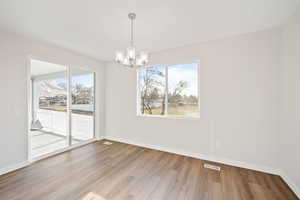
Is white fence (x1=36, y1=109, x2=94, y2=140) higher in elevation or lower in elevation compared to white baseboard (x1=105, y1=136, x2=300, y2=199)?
higher

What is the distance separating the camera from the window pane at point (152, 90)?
10.7 ft

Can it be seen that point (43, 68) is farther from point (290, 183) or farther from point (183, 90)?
point (290, 183)

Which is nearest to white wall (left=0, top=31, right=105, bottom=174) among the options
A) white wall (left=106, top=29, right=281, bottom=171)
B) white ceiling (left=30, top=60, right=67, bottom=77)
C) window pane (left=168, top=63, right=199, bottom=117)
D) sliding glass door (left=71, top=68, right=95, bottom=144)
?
white ceiling (left=30, top=60, right=67, bottom=77)

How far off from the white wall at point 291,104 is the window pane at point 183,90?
1386 mm

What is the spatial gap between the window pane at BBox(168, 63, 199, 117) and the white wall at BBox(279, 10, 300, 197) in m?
1.39

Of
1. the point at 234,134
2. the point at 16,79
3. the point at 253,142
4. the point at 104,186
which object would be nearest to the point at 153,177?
the point at 104,186

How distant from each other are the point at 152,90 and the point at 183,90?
853 mm

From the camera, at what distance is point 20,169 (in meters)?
2.26

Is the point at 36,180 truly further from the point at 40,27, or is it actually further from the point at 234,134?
the point at 234,134

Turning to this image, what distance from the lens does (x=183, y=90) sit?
3023 mm

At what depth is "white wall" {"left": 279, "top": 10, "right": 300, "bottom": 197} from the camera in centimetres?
168

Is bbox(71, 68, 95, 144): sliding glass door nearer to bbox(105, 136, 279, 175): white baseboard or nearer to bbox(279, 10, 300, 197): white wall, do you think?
bbox(105, 136, 279, 175): white baseboard

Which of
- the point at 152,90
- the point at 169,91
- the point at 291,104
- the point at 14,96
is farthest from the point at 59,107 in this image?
the point at 291,104

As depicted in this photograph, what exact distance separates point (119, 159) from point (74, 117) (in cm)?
175
